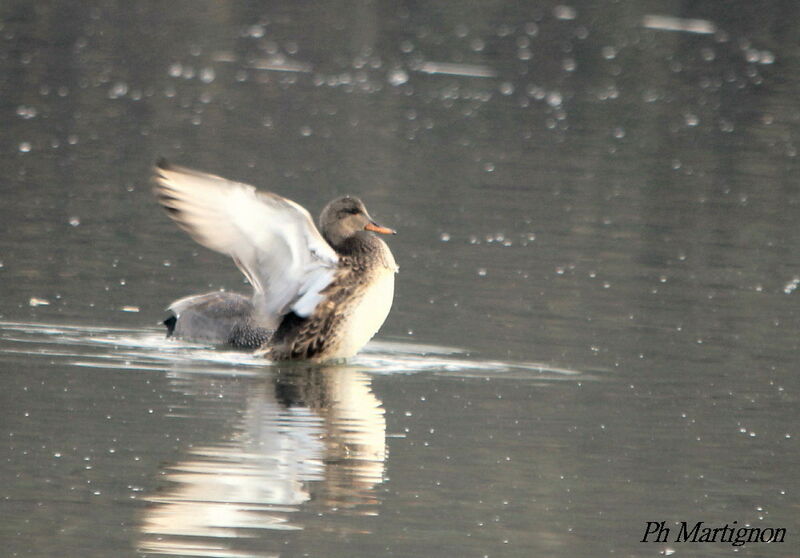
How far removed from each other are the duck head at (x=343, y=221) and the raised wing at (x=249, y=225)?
53 cm

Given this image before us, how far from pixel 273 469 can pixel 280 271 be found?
8.67 feet

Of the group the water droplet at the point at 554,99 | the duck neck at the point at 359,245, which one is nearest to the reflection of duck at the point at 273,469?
the duck neck at the point at 359,245

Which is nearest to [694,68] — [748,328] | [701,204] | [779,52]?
[779,52]

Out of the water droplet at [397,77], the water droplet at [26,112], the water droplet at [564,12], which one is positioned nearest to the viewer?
the water droplet at [26,112]

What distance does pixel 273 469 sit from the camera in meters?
7.49

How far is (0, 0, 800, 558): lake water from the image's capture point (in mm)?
7105

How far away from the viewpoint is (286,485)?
23.9 feet

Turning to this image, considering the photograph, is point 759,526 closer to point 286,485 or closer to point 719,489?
point 719,489

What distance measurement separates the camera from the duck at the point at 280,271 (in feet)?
31.2

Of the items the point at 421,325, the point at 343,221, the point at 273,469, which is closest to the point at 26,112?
the point at 421,325

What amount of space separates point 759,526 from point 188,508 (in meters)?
2.53

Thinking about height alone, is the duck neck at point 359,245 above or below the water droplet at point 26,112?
above

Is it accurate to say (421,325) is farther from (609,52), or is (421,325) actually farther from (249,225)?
(609,52)

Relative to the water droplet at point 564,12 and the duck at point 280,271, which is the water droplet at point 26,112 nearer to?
the duck at point 280,271
